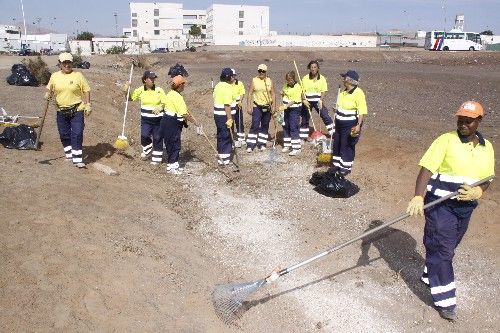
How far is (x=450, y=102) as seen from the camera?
1630cm

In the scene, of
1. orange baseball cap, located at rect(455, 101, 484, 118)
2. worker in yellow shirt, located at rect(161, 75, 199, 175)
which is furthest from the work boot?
worker in yellow shirt, located at rect(161, 75, 199, 175)

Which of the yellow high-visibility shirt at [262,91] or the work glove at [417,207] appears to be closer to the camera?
the work glove at [417,207]

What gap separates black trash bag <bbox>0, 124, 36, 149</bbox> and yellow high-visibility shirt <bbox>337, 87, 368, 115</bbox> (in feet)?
19.0

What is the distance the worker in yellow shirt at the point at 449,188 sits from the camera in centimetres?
A: 395

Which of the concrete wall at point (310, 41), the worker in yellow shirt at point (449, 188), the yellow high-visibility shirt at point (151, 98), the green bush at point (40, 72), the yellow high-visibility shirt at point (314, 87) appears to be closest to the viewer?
the worker in yellow shirt at point (449, 188)

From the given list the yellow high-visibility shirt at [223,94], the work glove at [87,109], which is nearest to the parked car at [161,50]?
the yellow high-visibility shirt at [223,94]

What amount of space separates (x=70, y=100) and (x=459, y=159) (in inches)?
237

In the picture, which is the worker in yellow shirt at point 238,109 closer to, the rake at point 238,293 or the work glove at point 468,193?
the rake at point 238,293

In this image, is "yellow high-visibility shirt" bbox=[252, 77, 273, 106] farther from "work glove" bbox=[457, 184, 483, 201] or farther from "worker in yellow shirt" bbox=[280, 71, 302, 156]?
"work glove" bbox=[457, 184, 483, 201]

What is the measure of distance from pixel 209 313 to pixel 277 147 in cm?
641

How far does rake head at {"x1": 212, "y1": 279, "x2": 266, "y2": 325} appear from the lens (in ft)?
13.9

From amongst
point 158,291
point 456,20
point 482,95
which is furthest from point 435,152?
point 456,20

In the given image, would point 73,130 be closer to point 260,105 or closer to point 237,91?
point 260,105

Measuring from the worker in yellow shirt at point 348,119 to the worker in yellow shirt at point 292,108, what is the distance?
5.61ft
